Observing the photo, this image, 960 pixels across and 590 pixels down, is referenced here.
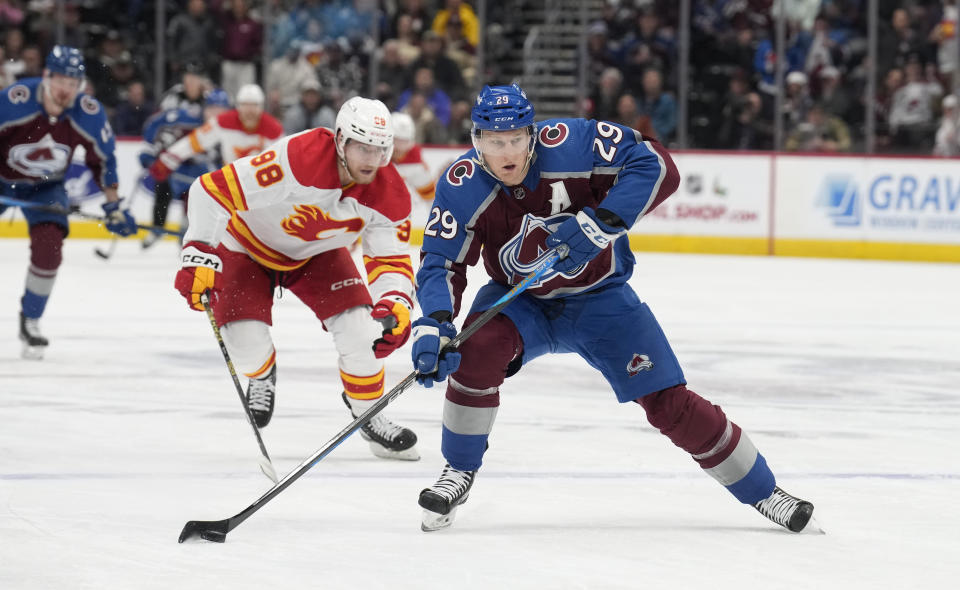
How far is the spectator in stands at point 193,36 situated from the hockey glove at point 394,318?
27.0ft

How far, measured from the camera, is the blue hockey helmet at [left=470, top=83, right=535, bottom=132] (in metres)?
3.08

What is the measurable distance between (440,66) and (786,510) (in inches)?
345

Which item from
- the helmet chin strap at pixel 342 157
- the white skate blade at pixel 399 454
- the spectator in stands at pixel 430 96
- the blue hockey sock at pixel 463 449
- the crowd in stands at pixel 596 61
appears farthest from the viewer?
the spectator in stands at pixel 430 96

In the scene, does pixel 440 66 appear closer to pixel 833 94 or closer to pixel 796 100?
pixel 796 100

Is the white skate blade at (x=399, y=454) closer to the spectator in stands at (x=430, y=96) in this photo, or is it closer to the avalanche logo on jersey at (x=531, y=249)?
the avalanche logo on jersey at (x=531, y=249)

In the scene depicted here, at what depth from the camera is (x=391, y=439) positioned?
4090 mm

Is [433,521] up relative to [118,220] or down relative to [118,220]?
down

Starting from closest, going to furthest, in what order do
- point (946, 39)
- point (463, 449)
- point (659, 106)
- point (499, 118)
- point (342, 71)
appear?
point (499, 118) → point (463, 449) → point (946, 39) → point (659, 106) → point (342, 71)

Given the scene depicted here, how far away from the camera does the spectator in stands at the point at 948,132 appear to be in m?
10.4

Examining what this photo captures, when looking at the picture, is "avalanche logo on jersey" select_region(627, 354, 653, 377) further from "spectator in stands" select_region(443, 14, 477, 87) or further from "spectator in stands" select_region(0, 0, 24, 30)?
"spectator in stands" select_region(0, 0, 24, 30)

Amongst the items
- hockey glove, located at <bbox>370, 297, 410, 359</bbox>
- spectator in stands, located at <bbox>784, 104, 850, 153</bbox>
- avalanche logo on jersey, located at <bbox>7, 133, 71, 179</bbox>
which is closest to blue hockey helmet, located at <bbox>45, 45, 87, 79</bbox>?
avalanche logo on jersey, located at <bbox>7, 133, 71, 179</bbox>

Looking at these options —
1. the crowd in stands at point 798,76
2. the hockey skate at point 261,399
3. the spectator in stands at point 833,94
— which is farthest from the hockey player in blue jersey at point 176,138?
the hockey skate at point 261,399

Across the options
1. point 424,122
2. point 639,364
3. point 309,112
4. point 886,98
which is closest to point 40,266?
point 639,364

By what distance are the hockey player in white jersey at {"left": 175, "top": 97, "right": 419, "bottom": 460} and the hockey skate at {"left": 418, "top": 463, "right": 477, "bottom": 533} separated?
41 cm
